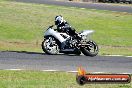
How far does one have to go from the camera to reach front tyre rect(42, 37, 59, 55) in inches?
774

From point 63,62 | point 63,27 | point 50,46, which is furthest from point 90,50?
point 63,62

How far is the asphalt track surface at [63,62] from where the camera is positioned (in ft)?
52.6

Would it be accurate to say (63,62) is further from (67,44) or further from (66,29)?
(66,29)

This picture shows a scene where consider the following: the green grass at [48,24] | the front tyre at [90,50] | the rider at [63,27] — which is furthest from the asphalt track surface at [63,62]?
the green grass at [48,24]

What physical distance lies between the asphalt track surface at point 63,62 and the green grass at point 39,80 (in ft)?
4.06

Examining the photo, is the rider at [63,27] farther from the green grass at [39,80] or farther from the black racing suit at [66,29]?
the green grass at [39,80]

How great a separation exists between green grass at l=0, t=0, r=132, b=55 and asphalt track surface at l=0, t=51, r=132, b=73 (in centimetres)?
372

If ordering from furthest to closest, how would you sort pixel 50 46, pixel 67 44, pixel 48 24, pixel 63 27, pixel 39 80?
1. pixel 48 24
2. pixel 67 44
3. pixel 63 27
4. pixel 50 46
5. pixel 39 80

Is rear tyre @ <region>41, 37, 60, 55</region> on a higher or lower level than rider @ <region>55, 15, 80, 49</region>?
lower

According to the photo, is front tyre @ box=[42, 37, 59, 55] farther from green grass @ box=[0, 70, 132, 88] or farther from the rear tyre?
green grass @ box=[0, 70, 132, 88]

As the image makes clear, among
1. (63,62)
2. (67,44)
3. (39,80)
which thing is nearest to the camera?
(39,80)

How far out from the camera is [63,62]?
1741cm

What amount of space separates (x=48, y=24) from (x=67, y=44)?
13498 mm

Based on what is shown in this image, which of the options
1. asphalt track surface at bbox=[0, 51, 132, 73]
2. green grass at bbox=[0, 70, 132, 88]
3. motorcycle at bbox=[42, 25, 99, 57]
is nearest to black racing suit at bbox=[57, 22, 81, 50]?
motorcycle at bbox=[42, 25, 99, 57]
